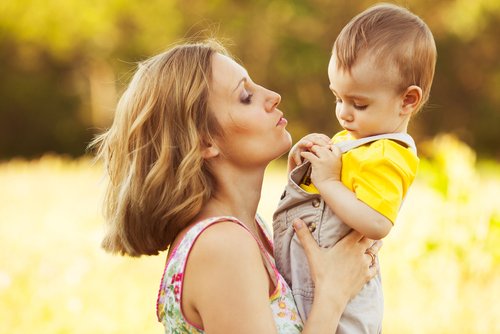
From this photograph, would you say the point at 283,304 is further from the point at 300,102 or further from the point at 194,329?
the point at 300,102

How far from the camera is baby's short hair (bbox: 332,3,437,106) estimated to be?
220 centimetres

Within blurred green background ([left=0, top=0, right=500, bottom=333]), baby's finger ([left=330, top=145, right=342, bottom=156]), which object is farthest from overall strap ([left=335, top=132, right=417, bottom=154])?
blurred green background ([left=0, top=0, right=500, bottom=333])

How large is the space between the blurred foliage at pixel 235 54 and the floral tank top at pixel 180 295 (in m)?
16.3

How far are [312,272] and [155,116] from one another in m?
0.68

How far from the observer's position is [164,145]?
2258 mm

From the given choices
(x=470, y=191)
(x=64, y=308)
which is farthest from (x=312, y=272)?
(x=470, y=191)

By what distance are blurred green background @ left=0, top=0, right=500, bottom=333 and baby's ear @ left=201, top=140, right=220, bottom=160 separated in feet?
6.14

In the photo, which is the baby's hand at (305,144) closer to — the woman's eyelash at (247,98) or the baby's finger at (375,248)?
the woman's eyelash at (247,98)

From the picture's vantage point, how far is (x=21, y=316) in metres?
3.95

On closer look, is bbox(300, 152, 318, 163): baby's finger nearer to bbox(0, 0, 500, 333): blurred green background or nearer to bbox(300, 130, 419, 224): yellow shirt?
bbox(300, 130, 419, 224): yellow shirt

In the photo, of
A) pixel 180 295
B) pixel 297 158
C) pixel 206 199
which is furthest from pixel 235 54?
pixel 180 295

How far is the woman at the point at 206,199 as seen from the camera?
2084 millimetres

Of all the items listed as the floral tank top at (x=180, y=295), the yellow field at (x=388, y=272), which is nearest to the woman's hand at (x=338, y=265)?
the floral tank top at (x=180, y=295)

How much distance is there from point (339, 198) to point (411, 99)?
15.4 inches
